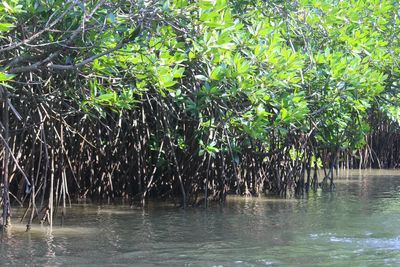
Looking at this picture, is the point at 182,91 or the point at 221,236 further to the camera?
the point at 182,91

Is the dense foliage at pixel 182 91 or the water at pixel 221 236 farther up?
the dense foliage at pixel 182 91

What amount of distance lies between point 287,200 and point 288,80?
244 centimetres

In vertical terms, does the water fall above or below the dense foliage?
below

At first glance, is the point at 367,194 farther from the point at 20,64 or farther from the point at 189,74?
the point at 20,64

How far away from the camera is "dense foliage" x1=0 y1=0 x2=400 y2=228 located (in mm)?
5055

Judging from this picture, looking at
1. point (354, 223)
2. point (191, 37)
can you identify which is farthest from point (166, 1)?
point (354, 223)

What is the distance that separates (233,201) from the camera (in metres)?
8.23

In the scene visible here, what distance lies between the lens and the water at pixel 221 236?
5.05 metres

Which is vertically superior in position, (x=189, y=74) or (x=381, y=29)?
(x=381, y=29)

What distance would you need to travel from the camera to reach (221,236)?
5961 millimetres

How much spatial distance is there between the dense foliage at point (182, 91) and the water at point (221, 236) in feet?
1.14

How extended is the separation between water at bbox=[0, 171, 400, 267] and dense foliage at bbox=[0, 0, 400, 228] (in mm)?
347

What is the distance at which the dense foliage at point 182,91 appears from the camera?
5055 millimetres

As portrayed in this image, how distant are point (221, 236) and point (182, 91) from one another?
4.60ft
